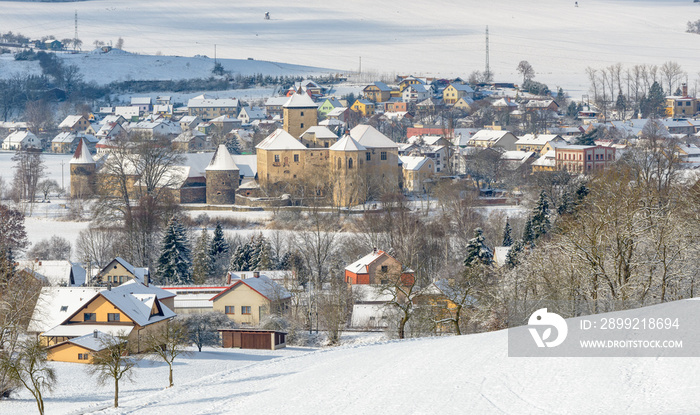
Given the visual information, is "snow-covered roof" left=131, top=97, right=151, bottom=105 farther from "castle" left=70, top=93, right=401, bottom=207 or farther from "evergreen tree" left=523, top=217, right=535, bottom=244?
"evergreen tree" left=523, top=217, right=535, bottom=244

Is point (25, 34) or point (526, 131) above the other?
point (25, 34)

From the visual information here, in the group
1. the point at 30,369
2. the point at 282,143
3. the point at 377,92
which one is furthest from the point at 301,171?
the point at 377,92

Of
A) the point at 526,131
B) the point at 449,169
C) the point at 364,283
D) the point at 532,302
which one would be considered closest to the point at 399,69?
the point at 526,131

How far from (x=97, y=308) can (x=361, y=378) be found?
48.1ft

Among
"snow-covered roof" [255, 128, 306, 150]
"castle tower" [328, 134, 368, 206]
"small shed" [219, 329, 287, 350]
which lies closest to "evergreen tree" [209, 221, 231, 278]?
"small shed" [219, 329, 287, 350]

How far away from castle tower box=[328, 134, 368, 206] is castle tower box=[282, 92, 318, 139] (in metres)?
7.74

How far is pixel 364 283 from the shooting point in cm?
4003

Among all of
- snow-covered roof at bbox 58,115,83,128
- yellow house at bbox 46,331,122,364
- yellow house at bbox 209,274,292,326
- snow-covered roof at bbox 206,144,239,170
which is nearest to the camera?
yellow house at bbox 46,331,122,364

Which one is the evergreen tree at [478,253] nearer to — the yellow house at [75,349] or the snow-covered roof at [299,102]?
the yellow house at [75,349]

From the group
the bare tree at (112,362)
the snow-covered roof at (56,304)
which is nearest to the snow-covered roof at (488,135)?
the snow-covered roof at (56,304)

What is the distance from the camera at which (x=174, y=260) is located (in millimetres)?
43781

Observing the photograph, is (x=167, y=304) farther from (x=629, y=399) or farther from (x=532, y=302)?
(x=629, y=399)

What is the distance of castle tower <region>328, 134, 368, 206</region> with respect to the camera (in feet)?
188

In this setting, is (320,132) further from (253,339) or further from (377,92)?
(377,92)
